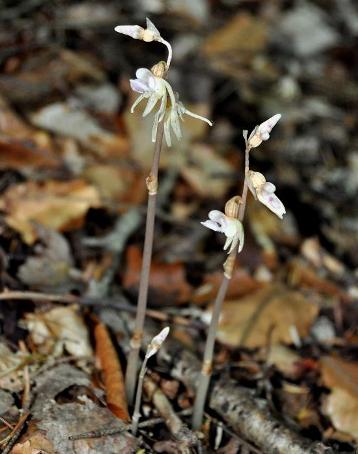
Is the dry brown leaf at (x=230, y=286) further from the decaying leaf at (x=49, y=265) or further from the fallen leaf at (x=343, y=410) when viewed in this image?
the fallen leaf at (x=343, y=410)

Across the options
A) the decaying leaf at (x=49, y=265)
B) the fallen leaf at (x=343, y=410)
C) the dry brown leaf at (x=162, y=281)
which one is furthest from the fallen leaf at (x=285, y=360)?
the decaying leaf at (x=49, y=265)

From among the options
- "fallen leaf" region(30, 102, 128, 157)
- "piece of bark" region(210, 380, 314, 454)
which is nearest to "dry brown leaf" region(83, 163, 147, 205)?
"fallen leaf" region(30, 102, 128, 157)

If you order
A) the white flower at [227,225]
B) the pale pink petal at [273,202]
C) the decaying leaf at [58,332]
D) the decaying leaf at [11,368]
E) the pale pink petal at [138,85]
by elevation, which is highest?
the pale pink petal at [138,85]

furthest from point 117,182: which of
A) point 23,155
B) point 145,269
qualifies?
point 145,269

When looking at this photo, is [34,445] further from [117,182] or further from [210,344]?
[117,182]

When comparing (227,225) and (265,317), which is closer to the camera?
(227,225)

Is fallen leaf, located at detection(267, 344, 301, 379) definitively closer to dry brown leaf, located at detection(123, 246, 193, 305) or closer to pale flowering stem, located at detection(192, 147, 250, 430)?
dry brown leaf, located at detection(123, 246, 193, 305)

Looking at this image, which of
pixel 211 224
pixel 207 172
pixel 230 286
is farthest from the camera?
pixel 207 172
